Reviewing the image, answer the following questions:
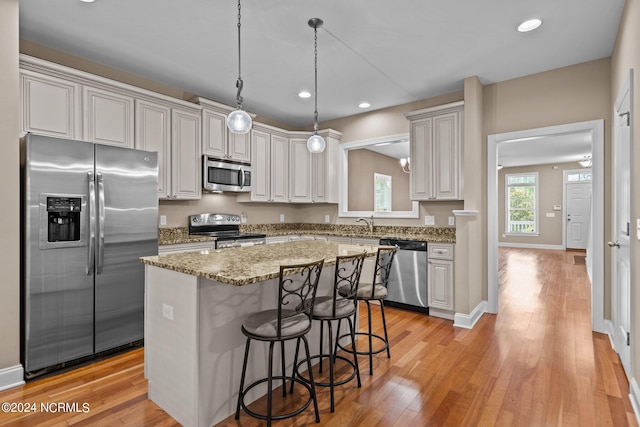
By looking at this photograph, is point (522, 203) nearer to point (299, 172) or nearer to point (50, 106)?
point (299, 172)

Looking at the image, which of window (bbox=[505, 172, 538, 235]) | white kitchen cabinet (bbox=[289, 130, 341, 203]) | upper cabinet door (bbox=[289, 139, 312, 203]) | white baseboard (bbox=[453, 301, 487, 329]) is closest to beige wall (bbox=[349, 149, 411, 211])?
white kitchen cabinet (bbox=[289, 130, 341, 203])

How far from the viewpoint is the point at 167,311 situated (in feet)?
6.81

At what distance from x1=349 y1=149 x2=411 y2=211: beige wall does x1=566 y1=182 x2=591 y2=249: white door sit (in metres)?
5.72

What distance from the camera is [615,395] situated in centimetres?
230

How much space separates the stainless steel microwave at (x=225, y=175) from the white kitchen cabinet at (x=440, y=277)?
8.34 feet

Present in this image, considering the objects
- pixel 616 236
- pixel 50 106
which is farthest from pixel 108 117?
pixel 616 236

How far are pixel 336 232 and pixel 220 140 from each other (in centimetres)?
210

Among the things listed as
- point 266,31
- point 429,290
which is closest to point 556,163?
point 429,290

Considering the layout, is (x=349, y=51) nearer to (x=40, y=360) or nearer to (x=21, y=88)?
(x=21, y=88)

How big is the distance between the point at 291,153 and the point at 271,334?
12.7ft

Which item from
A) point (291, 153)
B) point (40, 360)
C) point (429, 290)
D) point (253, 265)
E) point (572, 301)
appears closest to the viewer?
point (253, 265)

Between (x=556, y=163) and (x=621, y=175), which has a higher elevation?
(x=556, y=163)

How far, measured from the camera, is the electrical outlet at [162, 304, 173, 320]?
2.04 metres

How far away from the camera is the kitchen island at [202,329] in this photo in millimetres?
1899
